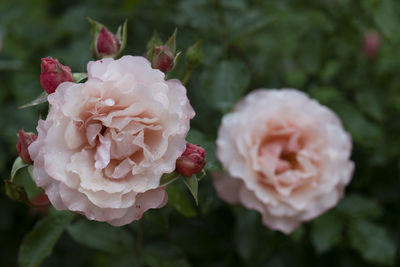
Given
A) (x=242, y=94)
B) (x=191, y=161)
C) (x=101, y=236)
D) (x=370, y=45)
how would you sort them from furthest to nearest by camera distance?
(x=370, y=45)
(x=242, y=94)
(x=101, y=236)
(x=191, y=161)

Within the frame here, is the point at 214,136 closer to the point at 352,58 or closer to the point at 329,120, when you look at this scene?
the point at 329,120

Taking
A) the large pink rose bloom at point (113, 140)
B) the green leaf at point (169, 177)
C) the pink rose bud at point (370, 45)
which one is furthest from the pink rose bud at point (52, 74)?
the pink rose bud at point (370, 45)

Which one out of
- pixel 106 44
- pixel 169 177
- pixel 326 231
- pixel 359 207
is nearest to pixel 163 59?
pixel 106 44

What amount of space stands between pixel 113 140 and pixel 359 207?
3.29ft

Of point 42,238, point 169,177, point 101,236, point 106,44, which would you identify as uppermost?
point 106,44

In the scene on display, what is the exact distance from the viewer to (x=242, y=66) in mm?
1606

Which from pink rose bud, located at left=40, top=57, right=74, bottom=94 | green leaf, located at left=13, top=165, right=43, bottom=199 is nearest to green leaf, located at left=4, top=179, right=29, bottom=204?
green leaf, located at left=13, top=165, right=43, bottom=199

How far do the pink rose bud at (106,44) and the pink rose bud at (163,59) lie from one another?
11 centimetres

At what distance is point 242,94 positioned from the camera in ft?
5.43

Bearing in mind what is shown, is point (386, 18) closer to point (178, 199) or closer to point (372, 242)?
point (372, 242)

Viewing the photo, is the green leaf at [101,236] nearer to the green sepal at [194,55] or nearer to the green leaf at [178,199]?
the green leaf at [178,199]

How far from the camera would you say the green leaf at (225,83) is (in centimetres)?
152

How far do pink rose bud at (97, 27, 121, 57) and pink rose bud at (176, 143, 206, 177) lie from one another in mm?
302

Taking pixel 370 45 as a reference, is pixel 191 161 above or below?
above
